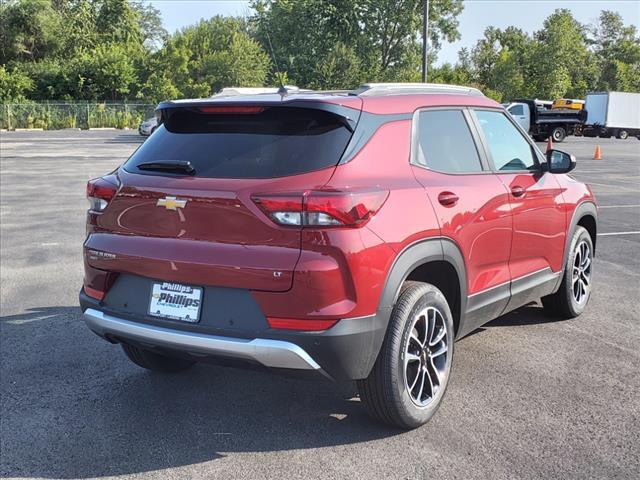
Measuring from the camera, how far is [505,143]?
466 cm

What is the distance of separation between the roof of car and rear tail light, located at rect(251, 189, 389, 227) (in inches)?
21.0

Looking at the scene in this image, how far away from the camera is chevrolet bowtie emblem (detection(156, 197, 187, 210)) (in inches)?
130

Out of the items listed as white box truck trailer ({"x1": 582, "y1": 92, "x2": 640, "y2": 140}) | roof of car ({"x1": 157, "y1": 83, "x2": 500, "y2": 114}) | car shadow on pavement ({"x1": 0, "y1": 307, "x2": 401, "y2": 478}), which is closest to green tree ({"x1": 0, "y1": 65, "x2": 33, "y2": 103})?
white box truck trailer ({"x1": 582, "y1": 92, "x2": 640, "y2": 140})

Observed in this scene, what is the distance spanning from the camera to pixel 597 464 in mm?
3205

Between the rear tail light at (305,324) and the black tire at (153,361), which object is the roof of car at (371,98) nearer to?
the rear tail light at (305,324)

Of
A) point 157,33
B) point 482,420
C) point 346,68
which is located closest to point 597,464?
point 482,420

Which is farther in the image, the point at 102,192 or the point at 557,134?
the point at 557,134

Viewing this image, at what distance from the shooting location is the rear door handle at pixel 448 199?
3.67 meters

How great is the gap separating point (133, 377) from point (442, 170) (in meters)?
2.40

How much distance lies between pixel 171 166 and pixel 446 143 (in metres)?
1.64

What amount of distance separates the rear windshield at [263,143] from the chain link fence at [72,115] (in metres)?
49.0

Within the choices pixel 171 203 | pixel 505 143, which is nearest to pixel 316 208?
pixel 171 203

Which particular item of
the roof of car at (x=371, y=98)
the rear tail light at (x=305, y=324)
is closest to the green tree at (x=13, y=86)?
the roof of car at (x=371, y=98)

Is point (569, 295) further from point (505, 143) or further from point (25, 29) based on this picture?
point (25, 29)
